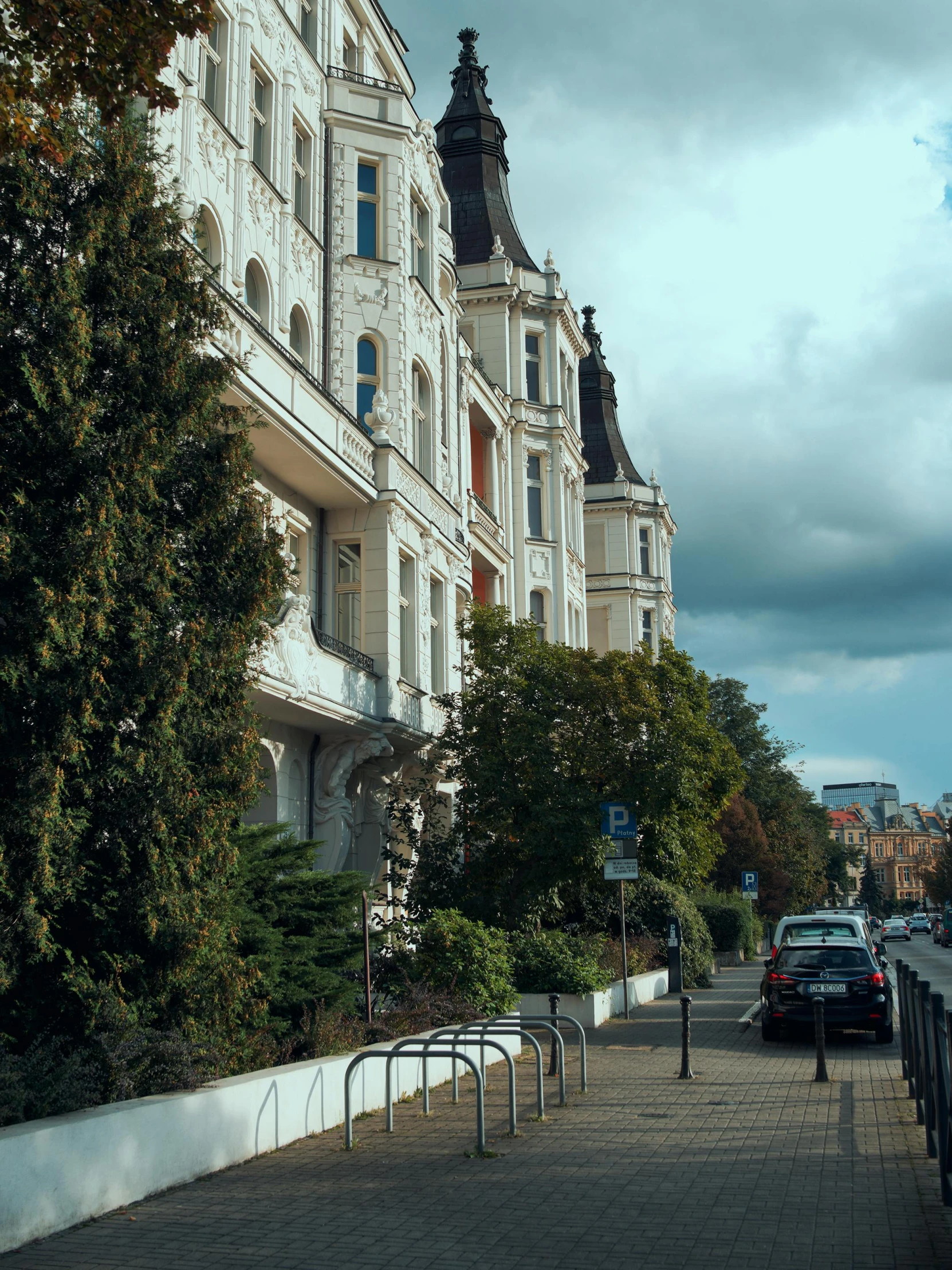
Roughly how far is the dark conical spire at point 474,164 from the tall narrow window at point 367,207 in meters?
16.2

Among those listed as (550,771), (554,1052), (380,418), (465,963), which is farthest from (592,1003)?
(380,418)

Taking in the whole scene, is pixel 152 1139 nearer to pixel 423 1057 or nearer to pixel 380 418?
pixel 423 1057

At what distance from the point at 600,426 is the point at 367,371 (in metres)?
35.1

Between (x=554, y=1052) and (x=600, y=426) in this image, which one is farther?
(x=600, y=426)

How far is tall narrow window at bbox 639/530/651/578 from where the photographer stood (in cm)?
5356

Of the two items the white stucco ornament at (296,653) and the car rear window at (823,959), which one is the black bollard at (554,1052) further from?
the white stucco ornament at (296,653)

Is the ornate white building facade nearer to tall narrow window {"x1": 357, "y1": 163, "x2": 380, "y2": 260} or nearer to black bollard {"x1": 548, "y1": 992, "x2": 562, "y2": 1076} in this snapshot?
tall narrow window {"x1": 357, "y1": 163, "x2": 380, "y2": 260}

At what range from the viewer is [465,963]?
1498 centimetres

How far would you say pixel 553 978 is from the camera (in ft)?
61.1

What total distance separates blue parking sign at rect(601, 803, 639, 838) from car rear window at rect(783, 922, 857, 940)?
280 centimetres

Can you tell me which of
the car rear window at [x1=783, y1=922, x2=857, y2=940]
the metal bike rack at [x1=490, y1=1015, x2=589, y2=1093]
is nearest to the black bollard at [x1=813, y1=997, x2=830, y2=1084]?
the metal bike rack at [x1=490, y1=1015, x2=589, y2=1093]

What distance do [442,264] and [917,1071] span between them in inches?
828

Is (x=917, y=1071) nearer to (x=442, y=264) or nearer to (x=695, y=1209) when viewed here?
(x=695, y=1209)

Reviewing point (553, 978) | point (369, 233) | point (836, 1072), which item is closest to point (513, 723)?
point (553, 978)
